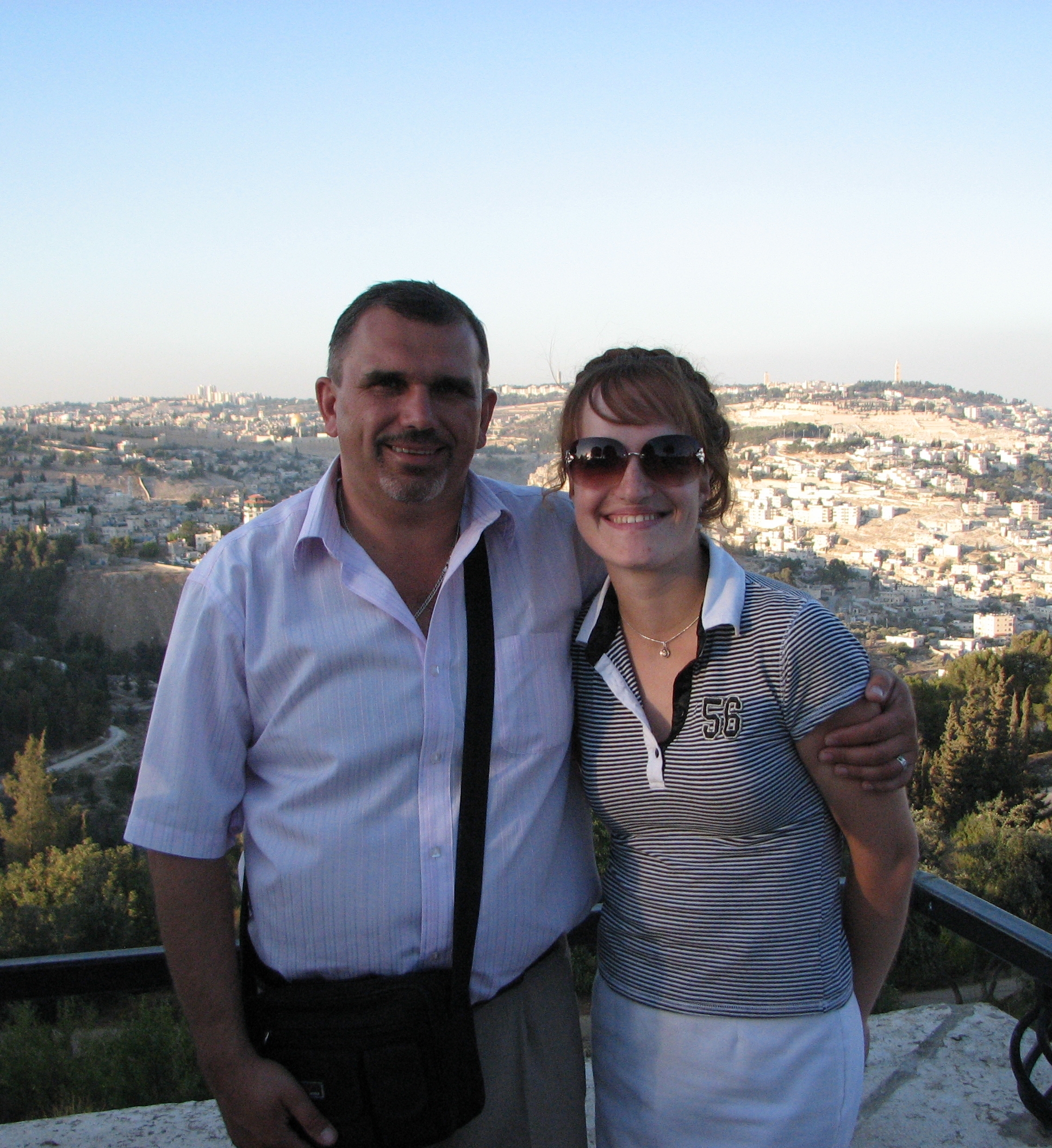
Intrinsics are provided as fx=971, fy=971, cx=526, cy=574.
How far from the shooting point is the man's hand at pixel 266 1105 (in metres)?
1.46

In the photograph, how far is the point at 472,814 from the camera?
1500 millimetres

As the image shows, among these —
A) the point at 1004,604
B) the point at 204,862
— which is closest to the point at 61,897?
the point at 204,862

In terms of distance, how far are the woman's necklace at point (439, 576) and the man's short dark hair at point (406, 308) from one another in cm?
23

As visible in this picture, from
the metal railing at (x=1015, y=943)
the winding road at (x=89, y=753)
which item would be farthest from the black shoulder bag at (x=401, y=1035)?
the winding road at (x=89, y=753)

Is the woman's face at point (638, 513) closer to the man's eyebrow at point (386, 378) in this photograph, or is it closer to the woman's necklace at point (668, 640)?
the woman's necklace at point (668, 640)

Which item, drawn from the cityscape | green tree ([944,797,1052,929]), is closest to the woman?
green tree ([944,797,1052,929])

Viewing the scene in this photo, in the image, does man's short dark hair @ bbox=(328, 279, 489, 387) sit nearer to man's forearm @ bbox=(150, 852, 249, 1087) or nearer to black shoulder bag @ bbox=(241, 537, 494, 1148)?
black shoulder bag @ bbox=(241, 537, 494, 1148)

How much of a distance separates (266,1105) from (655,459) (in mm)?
1161

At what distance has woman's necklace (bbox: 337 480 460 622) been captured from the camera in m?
1.63

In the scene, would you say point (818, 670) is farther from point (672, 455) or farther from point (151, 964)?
point (151, 964)

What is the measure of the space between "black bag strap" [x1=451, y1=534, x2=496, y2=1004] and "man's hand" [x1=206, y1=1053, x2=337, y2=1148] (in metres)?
0.27

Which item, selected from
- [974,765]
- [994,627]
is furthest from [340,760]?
[994,627]

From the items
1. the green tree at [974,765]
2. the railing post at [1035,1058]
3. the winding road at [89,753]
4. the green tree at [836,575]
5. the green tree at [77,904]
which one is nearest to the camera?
the railing post at [1035,1058]

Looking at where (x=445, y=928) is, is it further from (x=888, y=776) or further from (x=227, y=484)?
(x=227, y=484)
